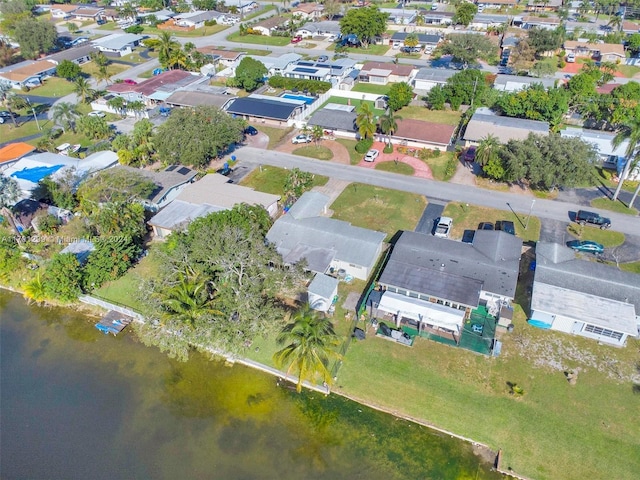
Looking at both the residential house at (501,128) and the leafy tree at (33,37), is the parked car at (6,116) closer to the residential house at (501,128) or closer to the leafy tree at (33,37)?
the leafy tree at (33,37)

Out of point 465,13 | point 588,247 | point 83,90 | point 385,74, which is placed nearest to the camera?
point 588,247

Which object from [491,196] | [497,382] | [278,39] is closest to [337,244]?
[497,382]

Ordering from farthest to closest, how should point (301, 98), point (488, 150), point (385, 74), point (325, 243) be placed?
point (385, 74) < point (301, 98) < point (488, 150) < point (325, 243)

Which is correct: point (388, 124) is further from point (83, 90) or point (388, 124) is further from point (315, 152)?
point (83, 90)

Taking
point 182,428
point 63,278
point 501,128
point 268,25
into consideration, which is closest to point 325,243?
point 182,428

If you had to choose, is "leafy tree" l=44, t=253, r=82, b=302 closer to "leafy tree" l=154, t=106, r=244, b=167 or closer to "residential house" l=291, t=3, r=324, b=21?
"leafy tree" l=154, t=106, r=244, b=167

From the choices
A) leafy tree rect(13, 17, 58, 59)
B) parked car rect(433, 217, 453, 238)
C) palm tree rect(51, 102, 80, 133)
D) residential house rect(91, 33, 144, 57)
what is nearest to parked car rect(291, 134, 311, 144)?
parked car rect(433, 217, 453, 238)
